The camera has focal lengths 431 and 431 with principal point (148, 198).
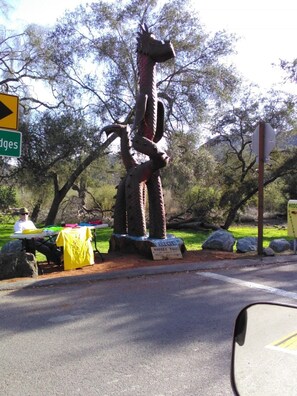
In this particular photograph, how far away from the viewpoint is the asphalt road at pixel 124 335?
11.6 ft

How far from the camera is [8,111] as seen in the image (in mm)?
6562

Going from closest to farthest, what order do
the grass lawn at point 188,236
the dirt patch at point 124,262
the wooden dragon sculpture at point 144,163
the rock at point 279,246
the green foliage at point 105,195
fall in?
1. the dirt patch at point 124,262
2. the wooden dragon sculpture at point 144,163
3. the rock at point 279,246
4. the grass lawn at point 188,236
5. the green foliage at point 105,195

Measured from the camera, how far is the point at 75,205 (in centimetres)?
2866

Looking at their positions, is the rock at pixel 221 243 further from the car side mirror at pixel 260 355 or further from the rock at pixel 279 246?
the car side mirror at pixel 260 355

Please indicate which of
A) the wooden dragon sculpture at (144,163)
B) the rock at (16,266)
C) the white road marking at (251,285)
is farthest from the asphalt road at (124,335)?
the wooden dragon sculpture at (144,163)

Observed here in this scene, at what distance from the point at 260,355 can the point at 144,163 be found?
906cm

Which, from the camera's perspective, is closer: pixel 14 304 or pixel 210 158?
pixel 14 304

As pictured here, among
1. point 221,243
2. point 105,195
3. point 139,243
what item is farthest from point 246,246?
point 105,195

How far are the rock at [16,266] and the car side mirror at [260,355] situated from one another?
671cm

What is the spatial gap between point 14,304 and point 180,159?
56.4 ft

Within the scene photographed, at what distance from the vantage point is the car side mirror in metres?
1.65

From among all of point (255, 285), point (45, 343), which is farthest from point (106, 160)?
point (45, 343)

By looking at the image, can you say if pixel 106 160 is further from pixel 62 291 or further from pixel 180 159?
pixel 62 291

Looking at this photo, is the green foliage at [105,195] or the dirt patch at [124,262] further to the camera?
the green foliage at [105,195]
